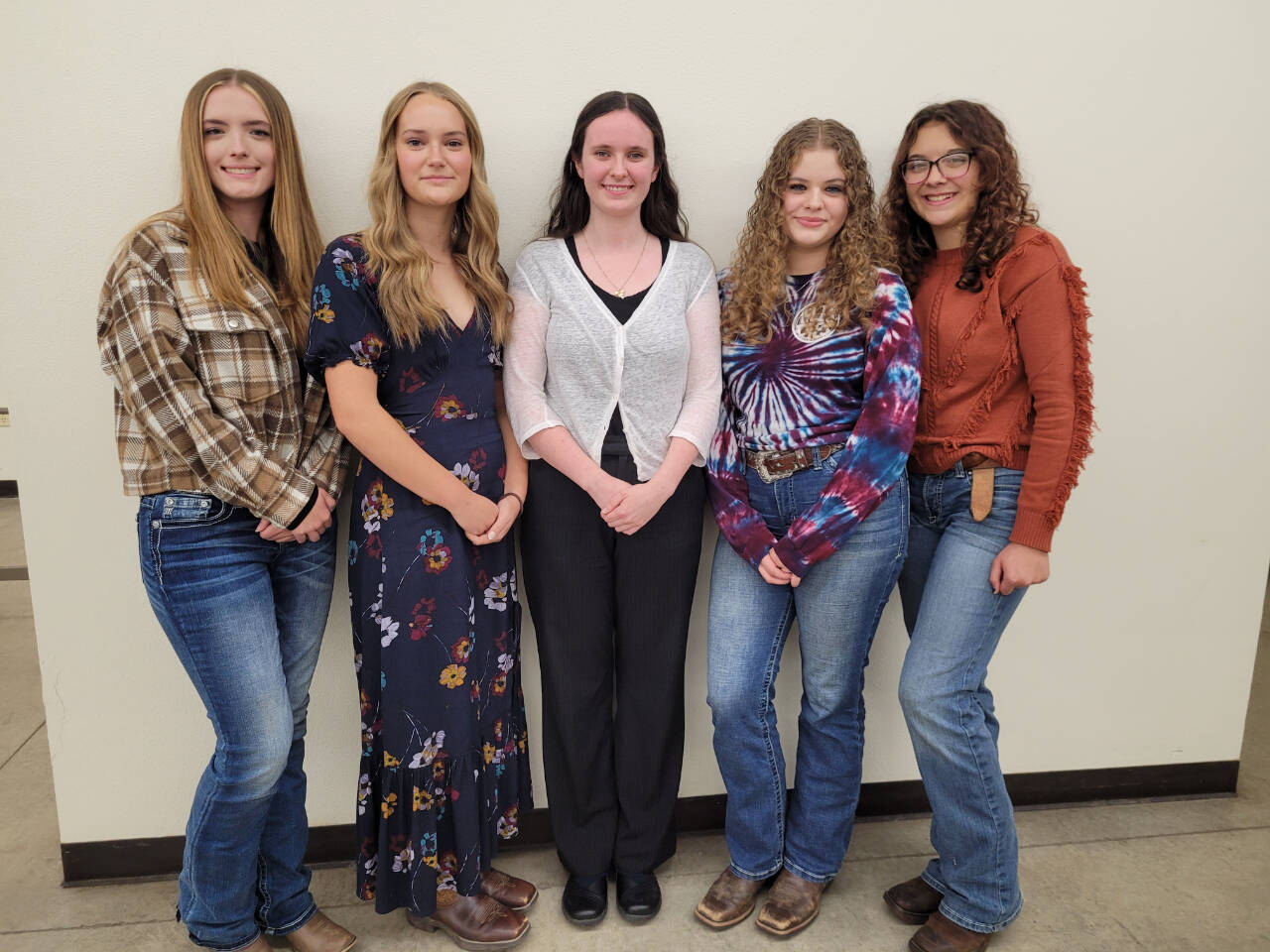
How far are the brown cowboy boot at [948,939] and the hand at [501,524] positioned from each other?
4.42 feet

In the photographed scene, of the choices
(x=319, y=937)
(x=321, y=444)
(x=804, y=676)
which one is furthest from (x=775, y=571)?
(x=319, y=937)

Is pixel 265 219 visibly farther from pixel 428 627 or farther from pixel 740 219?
pixel 740 219

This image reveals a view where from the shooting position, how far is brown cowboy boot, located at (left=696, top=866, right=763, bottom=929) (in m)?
1.97

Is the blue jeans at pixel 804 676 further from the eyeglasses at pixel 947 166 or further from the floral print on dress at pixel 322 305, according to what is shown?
the floral print on dress at pixel 322 305

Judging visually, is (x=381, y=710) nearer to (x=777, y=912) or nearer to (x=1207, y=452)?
(x=777, y=912)

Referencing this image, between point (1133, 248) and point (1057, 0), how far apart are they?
0.66 meters

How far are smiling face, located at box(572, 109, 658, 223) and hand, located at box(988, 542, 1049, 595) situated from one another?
1.10m

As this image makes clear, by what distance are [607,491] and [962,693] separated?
35.6 inches

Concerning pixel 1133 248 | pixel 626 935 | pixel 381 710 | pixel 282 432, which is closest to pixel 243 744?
pixel 381 710

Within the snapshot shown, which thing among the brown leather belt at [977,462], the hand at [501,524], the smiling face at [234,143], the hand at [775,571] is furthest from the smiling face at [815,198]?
the smiling face at [234,143]

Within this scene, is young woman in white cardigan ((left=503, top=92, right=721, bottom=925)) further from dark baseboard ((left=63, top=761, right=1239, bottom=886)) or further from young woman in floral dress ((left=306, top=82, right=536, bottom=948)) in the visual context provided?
dark baseboard ((left=63, top=761, right=1239, bottom=886))

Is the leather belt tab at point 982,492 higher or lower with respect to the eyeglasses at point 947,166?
lower

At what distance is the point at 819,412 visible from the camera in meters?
1.79

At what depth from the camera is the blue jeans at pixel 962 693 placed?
5.85 ft
